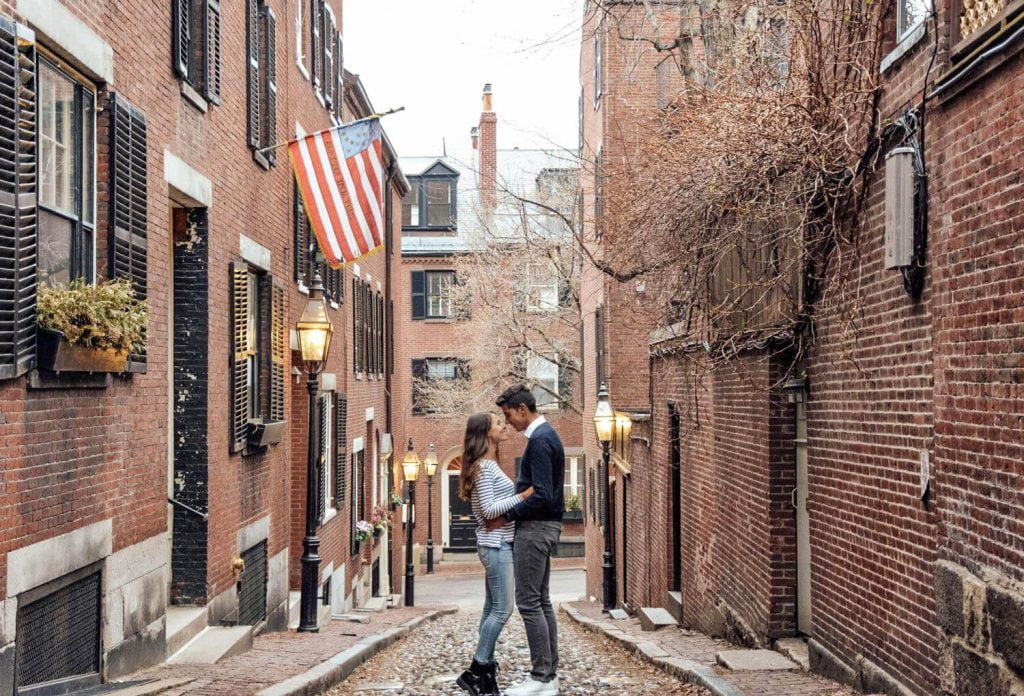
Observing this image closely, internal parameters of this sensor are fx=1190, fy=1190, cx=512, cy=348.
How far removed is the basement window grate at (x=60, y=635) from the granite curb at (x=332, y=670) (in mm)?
1198

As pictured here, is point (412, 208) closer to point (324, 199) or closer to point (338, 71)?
point (338, 71)

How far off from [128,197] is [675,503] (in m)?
10.1

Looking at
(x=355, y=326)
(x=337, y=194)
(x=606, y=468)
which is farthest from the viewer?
(x=355, y=326)

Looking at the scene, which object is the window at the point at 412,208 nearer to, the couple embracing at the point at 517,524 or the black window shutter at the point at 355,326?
the black window shutter at the point at 355,326

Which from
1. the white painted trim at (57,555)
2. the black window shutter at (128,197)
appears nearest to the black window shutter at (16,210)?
the white painted trim at (57,555)

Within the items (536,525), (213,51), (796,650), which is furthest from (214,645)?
(213,51)

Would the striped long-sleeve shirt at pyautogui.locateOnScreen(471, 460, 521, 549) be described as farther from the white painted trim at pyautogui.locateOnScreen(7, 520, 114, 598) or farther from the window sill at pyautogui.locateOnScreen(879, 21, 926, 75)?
the window sill at pyautogui.locateOnScreen(879, 21, 926, 75)

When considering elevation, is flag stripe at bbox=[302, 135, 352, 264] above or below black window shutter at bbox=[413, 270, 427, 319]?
below

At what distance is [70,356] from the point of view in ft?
23.1

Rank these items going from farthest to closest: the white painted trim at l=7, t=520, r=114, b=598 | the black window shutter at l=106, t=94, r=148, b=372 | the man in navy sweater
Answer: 1. the black window shutter at l=106, t=94, r=148, b=372
2. the man in navy sweater
3. the white painted trim at l=7, t=520, r=114, b=598

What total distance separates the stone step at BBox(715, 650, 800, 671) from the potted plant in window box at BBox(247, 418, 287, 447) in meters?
5.66

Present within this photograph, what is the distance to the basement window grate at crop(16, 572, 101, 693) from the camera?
22.7 ft

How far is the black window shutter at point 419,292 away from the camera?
43938mm

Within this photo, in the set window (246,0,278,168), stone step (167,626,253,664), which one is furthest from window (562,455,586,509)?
stone step (167,626,253,664)
